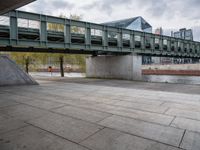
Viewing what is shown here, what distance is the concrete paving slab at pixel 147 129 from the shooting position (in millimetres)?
3803

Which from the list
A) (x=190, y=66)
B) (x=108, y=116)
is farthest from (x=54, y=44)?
(x=190, y=66)

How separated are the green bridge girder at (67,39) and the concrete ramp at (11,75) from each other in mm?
1607

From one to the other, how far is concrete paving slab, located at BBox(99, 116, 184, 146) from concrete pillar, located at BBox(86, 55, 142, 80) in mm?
18579

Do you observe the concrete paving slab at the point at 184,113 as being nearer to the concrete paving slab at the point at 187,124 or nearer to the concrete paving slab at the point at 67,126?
the concrete paving slab at the point at 187,124

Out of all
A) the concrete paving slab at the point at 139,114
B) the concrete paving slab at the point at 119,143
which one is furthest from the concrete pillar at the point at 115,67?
the concrete paving slab at the point at 119,143

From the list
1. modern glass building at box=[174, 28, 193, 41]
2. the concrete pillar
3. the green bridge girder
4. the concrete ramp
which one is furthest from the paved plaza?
modern glass building at box=[174, 28, 193, 41]

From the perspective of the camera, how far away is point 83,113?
5.85 metres

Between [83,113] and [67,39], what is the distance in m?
13.2

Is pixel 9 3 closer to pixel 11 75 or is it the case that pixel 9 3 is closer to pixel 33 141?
pixel 33 141

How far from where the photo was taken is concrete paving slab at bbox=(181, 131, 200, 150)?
3.39 meters

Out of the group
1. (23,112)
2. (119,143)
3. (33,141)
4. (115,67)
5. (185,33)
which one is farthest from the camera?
(185,33)

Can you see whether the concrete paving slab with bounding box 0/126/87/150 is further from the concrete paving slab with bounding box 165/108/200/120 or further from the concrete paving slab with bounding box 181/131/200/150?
the concrete paving slab with bounding box 165/108/200/120

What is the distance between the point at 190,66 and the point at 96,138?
62987 mm

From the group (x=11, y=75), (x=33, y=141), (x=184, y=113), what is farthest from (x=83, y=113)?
(x=11, y=75)
